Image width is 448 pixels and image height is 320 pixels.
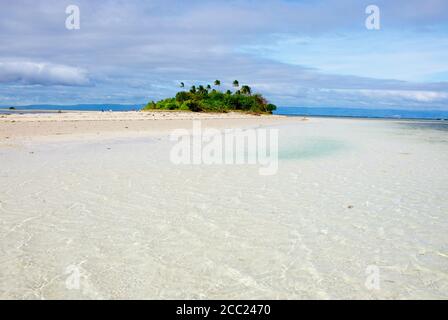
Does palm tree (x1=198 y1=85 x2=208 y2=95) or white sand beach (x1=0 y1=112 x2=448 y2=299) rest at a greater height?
palm tree (x1=198 y1=85 x2=208 y2=95)

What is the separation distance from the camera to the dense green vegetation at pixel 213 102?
6391cm

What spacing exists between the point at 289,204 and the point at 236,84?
3665 inches

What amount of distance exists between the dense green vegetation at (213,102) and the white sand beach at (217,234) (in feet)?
176

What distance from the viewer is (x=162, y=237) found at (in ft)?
16.4

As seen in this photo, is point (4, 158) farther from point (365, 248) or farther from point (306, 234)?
point (365, 248)

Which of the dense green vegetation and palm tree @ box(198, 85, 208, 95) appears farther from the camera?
palm tree @ box(198, 85, 208, 95)

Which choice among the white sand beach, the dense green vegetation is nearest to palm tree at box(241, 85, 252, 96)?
the dense green vegetation

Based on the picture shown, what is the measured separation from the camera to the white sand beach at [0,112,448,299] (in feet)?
12.1

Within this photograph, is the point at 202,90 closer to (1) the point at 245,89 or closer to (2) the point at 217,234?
(1) the point at 245,89

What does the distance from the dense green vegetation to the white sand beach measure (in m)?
53.7

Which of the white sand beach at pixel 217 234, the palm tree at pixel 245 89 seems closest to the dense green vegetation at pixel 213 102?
the palm tree at pixel 245 89

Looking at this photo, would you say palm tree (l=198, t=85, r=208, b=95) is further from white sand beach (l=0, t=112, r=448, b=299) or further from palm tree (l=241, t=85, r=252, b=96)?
white sand beach (l=0, t=112, r=448, b=299)

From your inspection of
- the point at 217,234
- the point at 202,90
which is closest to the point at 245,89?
the point at 202,90

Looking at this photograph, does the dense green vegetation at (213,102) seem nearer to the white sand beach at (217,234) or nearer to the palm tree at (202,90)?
the palm tree at (202,90)
